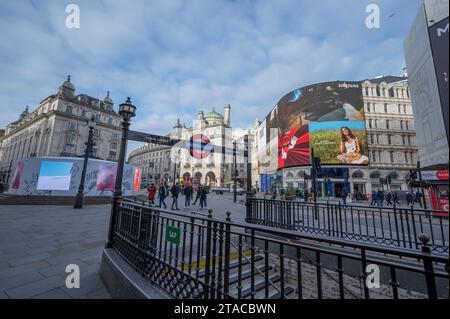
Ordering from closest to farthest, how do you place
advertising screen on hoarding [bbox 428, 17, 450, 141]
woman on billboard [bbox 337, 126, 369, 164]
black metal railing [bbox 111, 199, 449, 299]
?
1. advertising screen on hoarding [bbox 428, 17, 450, 141]
2. black metal railing [bbox 111, 199, 449, 299]
3. woman on billboard [bbox 337, 126, 369, 164]

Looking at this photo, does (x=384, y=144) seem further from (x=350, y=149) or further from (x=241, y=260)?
(x=241, y=260)

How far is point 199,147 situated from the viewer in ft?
29.5

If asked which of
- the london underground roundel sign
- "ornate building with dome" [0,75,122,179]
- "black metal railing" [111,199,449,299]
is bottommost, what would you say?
"black metal railing" [111,199,449,299]

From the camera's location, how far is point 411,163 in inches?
1368

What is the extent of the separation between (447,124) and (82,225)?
956 cm

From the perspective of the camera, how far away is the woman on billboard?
33.2 meters

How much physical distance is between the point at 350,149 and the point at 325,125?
5.67 m

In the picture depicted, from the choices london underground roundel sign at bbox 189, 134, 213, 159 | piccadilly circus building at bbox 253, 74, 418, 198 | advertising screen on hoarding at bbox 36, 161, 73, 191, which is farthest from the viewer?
piccadilly circus building at bbox 253, 74, 418, 198

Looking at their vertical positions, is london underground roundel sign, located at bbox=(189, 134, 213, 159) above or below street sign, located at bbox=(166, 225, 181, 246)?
above

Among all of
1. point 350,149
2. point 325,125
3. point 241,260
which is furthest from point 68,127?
point 350,149

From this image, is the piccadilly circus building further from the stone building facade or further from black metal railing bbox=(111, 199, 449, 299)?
black metal railing bbox=(111, 199, 449, 299)

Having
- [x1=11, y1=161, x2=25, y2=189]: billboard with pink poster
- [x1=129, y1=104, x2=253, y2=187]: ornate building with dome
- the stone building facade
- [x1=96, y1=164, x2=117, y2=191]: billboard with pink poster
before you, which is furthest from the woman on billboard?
[x1=11, y1=161, x2=25, y2=189]: billboard with pink poster

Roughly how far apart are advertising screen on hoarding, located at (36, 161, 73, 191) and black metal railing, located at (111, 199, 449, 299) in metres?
17.1

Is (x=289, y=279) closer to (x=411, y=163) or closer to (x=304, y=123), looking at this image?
(x=304, y=123)
